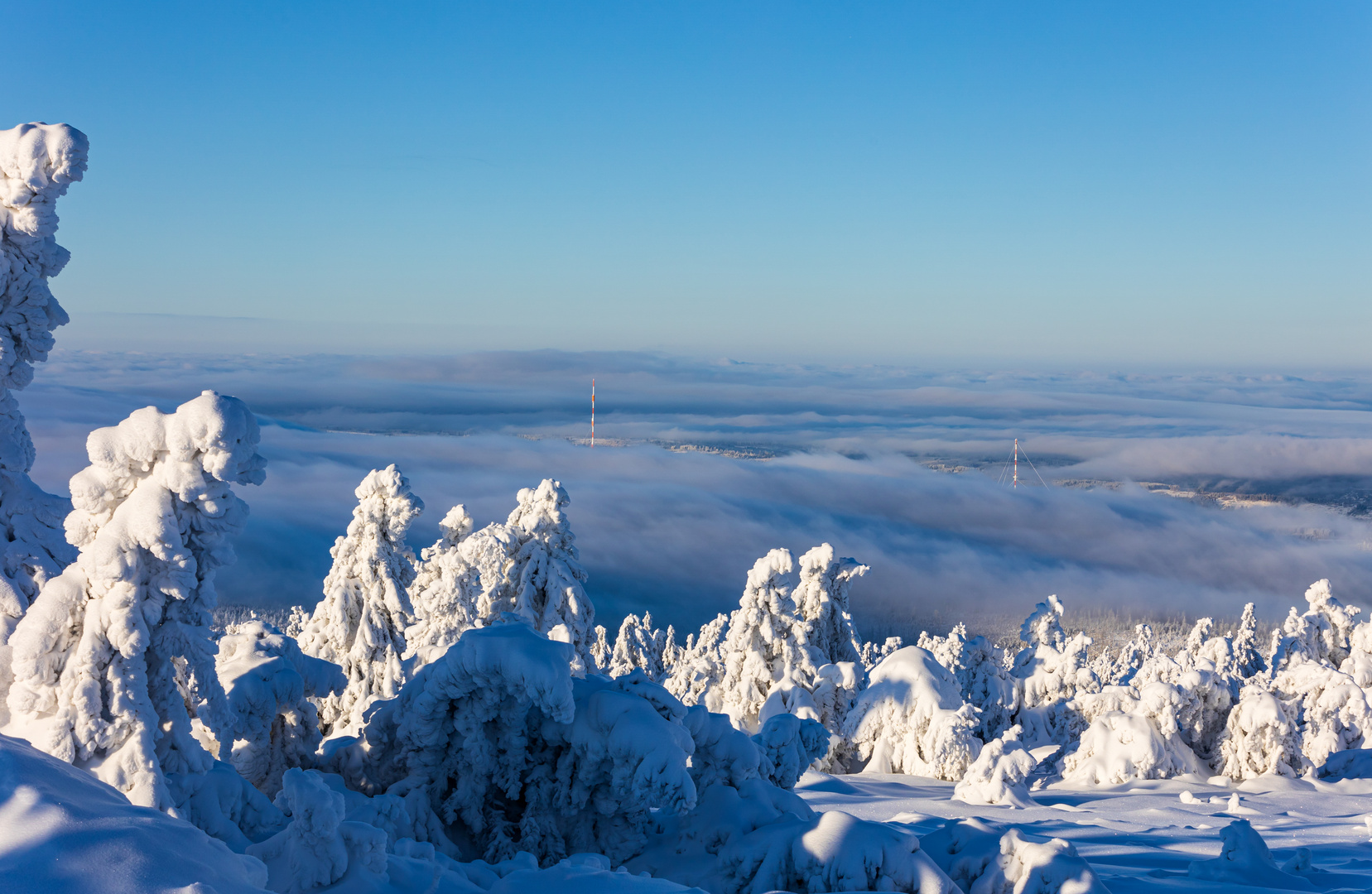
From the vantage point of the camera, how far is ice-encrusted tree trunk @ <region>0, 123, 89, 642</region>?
34.7 ft

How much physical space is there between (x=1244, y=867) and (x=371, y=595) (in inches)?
754

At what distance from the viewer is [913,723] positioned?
27.5 meters

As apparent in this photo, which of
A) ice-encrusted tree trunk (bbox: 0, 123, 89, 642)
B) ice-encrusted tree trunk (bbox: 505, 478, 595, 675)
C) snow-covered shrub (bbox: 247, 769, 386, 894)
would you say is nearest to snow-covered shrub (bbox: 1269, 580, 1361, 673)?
ice-encrusted tree trunk (bbox: 505, 478, 595, 675)

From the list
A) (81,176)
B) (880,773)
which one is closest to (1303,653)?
(880,773)

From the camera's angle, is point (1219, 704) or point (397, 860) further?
point (1219, 704)

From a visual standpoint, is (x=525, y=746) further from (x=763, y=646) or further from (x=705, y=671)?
(x=705, y=671)

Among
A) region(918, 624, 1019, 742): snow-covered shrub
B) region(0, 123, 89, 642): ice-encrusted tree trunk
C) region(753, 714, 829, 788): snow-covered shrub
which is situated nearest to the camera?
region(0, 123, 89, 642): ice-encrusted tree trunk

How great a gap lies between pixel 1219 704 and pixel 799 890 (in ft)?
83.2

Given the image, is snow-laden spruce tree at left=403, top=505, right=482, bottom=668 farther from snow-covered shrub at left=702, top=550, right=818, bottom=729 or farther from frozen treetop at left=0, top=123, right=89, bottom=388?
frozen treetop at left=0, top=123, right=89, bottom=388

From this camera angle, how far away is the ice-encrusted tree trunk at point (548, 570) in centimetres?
2498

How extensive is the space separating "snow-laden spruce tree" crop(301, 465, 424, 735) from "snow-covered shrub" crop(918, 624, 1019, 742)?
21.7 m

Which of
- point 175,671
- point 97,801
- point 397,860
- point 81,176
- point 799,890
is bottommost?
point 799,890

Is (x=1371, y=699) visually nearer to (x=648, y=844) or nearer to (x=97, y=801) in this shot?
(x=648, y=844)

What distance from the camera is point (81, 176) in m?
10.8
